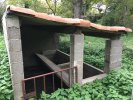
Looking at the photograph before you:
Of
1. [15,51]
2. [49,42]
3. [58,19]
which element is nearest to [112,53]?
[58,19]

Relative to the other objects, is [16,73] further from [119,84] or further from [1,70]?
[119,84]

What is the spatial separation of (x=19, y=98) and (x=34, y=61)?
475 cm

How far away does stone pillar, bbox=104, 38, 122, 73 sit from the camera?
5453 millimetres

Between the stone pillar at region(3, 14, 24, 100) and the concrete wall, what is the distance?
4.62m

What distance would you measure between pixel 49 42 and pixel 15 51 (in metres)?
5.53

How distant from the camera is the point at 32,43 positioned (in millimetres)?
8711

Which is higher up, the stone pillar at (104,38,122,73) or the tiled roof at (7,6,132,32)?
the tiled roof at (7,6,132,32)

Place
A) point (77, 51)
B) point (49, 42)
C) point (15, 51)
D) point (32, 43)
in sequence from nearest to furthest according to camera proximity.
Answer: point (15, 51), point (77, 51), point (32, 43), point (49, 42)

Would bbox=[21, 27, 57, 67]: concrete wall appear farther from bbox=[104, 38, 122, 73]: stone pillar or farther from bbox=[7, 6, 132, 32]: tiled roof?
bbox=[7, 6, 132, 32]: tiled roof

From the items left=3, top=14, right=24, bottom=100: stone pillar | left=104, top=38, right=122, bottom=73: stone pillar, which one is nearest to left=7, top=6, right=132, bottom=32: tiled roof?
left=3, top=14, right=24, bottom=100: stone pillar

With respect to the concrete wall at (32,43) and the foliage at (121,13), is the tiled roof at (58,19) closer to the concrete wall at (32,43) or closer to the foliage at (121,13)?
the concrete wall at (32,43)

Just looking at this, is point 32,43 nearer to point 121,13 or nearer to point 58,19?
point 58,19

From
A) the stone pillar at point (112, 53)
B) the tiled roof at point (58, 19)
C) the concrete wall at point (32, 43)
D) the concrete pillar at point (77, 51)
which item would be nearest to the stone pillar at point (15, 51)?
the tiled roof at point (58, 19)

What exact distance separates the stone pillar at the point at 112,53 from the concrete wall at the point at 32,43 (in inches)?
168
